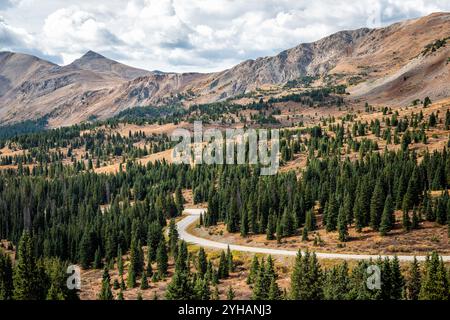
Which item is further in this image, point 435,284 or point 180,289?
point 180,289

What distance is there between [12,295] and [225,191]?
91351mm

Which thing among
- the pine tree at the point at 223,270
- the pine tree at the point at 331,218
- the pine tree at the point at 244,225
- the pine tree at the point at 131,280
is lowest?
the pine tree at the point at 131,280

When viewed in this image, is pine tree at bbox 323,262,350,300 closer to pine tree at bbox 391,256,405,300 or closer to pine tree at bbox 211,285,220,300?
pine tree at bbox 391,256,405,300

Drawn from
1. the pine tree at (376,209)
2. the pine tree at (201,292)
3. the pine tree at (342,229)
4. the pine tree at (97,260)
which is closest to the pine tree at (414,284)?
the pine tree at (201,292)

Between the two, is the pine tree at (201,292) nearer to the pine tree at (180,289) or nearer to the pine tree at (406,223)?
the pine tree at (180,289)

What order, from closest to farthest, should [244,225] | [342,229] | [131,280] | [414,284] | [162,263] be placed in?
[414,284] → [131,280] → [162,263] → [342,229] → [244,225]

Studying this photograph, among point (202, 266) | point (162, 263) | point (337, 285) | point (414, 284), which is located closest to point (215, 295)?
point (202, 266)

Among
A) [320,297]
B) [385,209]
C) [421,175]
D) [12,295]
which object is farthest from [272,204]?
[12,295]

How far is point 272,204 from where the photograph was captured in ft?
426

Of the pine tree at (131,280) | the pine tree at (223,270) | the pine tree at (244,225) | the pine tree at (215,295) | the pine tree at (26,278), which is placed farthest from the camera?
the pine tree at (244,225)

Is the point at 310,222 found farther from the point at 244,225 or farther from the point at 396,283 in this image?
the point at 396,283

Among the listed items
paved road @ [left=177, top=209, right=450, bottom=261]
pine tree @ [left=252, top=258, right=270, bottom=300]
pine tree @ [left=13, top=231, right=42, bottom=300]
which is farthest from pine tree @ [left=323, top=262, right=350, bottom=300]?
pine tree @ [left=13, top=231, right=42, bottom=300]

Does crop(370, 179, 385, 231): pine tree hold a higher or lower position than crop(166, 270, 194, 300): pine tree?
higher

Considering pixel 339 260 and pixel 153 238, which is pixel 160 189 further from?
pixel 339 260
